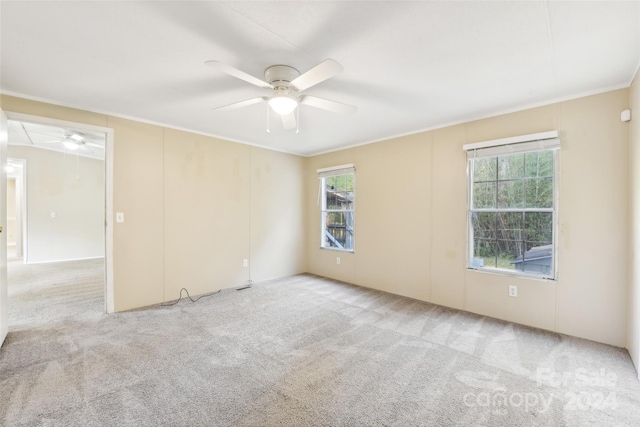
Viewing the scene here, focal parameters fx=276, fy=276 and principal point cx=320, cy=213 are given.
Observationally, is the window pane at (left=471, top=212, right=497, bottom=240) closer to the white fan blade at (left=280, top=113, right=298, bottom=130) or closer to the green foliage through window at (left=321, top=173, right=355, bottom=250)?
the green foliage through window at (left=321, top=173, right=355, bottom=250)

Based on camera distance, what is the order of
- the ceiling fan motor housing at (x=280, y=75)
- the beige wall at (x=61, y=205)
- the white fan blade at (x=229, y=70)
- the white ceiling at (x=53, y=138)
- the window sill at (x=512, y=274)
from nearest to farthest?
the white fan blade at (x=229, y=70), the ceiling fan motor housing at (x=280, y=75), the window sill at (x=512, y=274), the white ceiling at (x=53, y=138), the beige wall at (x=61, y=205)

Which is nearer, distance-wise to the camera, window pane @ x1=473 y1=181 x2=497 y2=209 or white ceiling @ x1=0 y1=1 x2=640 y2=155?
white ceiling @ x1=0 y1=1 x2=640 y2=155

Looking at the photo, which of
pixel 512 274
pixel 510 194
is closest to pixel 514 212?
pixel 510 194

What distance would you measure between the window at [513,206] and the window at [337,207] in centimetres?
191

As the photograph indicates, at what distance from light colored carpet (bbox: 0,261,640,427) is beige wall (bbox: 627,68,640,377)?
0.73 ft

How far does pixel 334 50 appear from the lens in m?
1.95

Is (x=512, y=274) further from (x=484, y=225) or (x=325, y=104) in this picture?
(x=325, y=104)

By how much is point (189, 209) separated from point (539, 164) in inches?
172

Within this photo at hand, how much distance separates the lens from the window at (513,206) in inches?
113

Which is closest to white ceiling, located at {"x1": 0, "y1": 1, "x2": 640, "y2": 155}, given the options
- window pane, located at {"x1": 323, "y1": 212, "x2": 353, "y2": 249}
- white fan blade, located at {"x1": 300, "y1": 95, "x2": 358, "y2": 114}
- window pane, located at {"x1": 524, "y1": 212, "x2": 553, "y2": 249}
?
white fan blade, located at {"x1": 300, "y1": 95, "x2": 358, "y2": 114}

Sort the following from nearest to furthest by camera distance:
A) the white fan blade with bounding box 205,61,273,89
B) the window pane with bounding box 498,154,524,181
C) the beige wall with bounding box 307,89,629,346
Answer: the white fan blade with bounding box 205,61,273,89 → the beige wall with bounding box 307,89,629,346 → the window pane with bounding box 498,154,524,181

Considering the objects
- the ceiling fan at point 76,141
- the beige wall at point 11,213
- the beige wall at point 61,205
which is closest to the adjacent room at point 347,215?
the ceiling fan at point 76,141

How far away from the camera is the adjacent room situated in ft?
5.62

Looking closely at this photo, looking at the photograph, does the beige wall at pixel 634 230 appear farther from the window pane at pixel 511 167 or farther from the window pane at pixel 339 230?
the window pane at pixel 339 230
